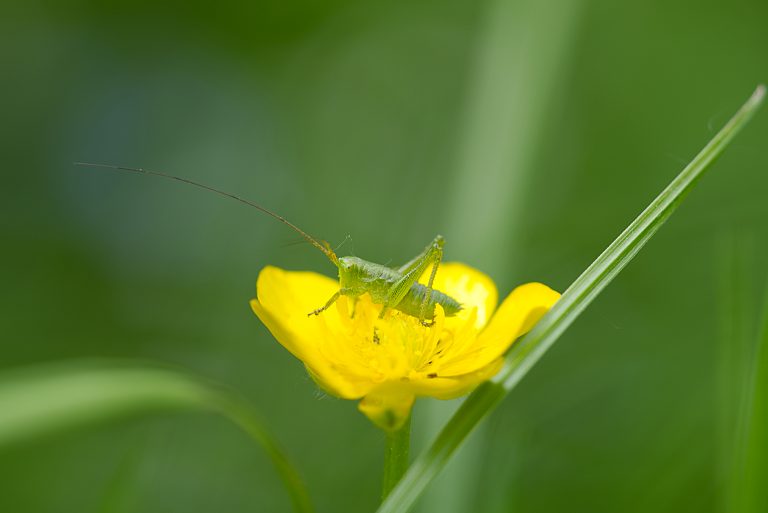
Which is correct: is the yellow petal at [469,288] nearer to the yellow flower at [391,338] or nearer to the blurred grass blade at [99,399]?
the yellow flower at [391,338]

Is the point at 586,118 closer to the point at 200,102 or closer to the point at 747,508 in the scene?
the point at 200,102

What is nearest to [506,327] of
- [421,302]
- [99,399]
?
[421,302]

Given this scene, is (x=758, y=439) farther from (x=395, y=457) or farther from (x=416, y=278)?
(x=416, y=278)

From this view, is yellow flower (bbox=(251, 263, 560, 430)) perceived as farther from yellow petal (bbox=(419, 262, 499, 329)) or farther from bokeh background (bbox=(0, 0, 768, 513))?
bokeh background (bbox=(0, 0, 768, 513))

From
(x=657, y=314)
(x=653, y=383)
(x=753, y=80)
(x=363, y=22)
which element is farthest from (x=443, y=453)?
(x=363, y=22)

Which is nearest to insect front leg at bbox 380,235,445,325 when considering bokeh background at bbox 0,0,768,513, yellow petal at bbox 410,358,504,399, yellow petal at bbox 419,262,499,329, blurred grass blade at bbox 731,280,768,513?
yellow petal at bbox 419,262,499,329

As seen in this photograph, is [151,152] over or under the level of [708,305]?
over
